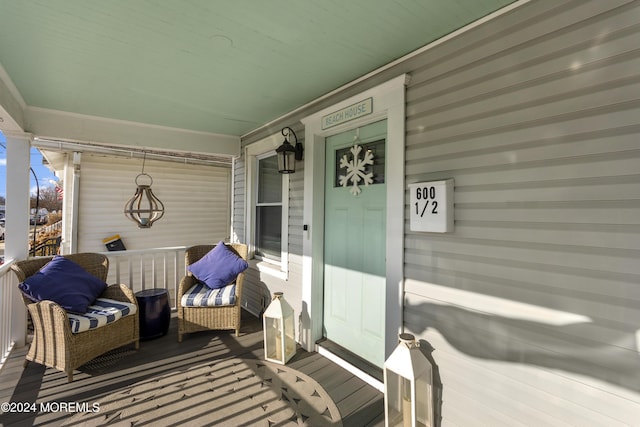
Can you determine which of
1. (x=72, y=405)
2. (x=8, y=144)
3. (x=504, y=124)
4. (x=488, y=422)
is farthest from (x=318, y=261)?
(x=8, y=144)

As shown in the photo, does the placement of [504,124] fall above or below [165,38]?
below

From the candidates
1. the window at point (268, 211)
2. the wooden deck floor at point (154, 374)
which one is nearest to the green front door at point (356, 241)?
the wooden deck floor at point (154, 374)

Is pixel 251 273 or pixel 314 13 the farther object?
pixel 251 273

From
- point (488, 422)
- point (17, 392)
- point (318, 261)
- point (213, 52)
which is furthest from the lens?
point (318, 261)

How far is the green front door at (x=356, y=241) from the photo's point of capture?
2.46 m

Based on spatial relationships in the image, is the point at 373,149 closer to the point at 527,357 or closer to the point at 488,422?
the point at 527,357

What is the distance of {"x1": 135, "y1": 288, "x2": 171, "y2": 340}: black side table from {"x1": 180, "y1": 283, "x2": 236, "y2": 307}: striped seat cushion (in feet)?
1.03

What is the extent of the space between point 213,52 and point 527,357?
2.70 meters

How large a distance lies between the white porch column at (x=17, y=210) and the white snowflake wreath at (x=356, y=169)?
11.5ft

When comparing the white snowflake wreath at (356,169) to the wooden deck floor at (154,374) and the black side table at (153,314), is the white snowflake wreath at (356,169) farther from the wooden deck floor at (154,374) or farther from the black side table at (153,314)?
the black side table at (153,314)

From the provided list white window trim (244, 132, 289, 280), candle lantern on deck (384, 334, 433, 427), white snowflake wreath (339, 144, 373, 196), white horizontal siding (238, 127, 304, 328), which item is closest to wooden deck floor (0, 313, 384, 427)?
candle lantern on deck (384, 334, 433, 427)

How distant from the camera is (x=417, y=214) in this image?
1.93 meters

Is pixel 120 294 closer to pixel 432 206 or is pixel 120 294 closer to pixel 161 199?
pixel 432 206

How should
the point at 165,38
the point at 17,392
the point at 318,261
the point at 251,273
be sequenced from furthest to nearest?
the point at 251,273 → the point at 318,261 → the point at 17,392 → the point at 165,38
